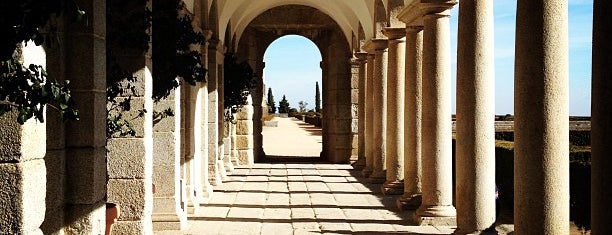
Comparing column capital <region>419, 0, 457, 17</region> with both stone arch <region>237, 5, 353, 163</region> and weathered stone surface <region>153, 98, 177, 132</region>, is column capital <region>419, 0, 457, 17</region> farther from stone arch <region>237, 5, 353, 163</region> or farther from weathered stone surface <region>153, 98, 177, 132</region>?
stone arch <region>237, 5, 353, 163</region>

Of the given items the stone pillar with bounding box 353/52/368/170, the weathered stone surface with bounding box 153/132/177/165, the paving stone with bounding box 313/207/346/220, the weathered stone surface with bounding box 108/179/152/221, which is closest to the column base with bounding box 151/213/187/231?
the weathered stone surface with bounding box 153/132/177/165

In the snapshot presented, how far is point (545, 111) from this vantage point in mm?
5266

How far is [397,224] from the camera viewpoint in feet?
30.6

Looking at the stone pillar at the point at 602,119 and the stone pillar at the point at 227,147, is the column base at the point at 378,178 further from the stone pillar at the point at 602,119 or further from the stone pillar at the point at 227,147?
the stone pillar at the point at 602,119

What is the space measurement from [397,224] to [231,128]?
1006 cm

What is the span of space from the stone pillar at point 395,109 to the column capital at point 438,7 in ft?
9.53

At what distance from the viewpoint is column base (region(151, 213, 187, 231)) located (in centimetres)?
842

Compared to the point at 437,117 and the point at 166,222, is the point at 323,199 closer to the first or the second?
the point at 437,117

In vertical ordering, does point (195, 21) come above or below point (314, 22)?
below

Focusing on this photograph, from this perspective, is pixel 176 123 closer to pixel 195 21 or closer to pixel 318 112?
pixel 195 21

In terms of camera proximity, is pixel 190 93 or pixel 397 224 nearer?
pixel 397 224

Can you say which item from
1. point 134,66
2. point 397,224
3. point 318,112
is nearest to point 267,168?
point 397,224

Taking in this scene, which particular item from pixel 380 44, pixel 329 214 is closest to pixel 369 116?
pixel 380 44

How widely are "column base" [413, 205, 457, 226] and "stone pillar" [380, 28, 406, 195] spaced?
3276 mm
